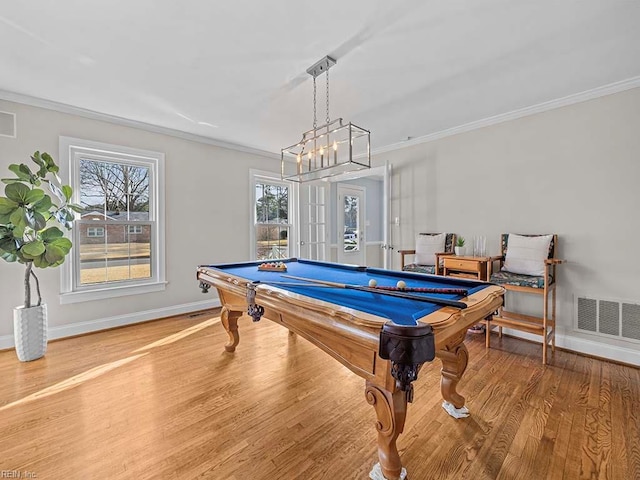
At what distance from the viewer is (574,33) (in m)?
1.94

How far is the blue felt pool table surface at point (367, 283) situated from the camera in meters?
1.38

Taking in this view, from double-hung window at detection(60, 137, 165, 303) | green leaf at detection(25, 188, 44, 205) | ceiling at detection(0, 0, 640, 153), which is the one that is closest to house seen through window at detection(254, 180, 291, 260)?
double-hung window at detection(60, 137, 165, 303)

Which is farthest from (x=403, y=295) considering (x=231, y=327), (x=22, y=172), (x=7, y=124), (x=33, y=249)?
(x=7, y=124)

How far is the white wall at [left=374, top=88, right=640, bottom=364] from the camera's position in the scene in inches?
103

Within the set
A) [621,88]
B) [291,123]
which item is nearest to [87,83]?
[291,123]

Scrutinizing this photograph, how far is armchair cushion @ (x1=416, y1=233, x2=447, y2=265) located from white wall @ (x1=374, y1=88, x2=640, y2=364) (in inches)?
8.7

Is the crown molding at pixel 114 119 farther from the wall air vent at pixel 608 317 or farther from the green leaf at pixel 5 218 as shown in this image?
the wall air vent at pixel 608 317

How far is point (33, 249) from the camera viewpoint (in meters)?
2.45

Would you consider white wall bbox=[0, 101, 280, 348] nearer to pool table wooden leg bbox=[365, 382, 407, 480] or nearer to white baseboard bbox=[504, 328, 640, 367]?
pool table wooden leg bbox=[365, 382, 407, 480]

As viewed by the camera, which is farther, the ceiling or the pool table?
the ceiling

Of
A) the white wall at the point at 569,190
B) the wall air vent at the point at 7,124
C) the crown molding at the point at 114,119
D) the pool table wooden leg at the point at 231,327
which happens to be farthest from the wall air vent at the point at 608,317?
the wall air vent at the point at 7,124

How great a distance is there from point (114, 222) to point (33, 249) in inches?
42.4

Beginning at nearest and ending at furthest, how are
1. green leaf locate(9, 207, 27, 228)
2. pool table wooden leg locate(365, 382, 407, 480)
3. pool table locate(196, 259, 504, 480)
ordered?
pool table locate(196, 259, 504, 480), pool table wooden leg locate(365, 382, 407, 480), green leaf locate(9, 207, 27, 228)

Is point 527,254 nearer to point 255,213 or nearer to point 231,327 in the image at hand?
point 231,327
